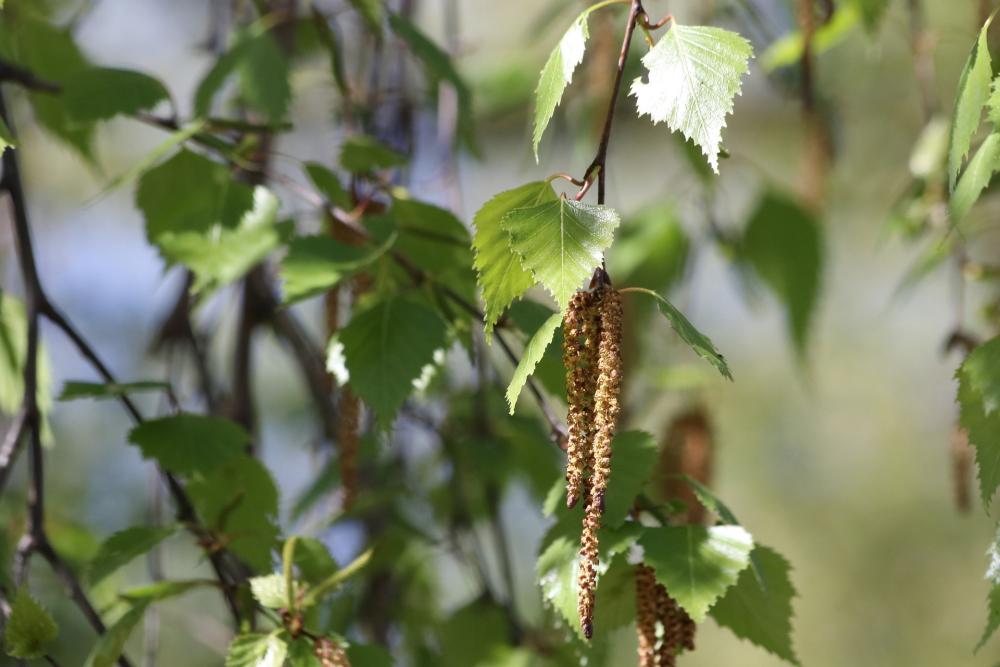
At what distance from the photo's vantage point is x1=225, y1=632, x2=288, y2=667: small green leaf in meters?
0.76

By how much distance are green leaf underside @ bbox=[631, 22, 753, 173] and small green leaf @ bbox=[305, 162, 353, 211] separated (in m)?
0.44

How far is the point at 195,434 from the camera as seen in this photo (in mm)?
1004

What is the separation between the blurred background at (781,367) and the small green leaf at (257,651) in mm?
1684

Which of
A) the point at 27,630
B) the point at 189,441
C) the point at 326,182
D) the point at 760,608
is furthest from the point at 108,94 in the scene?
the point at 760,608

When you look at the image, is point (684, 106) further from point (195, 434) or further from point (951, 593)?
point (951, 593)

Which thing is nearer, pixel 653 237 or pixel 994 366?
pixel 994 366

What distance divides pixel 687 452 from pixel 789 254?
0.30 metres

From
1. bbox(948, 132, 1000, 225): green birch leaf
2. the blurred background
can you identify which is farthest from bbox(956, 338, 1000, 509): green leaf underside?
the blurred background

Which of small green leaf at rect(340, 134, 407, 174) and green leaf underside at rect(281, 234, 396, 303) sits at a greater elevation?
small green leaf at rect(340, 134, 407, 174)

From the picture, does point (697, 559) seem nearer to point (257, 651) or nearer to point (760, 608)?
point (760, 608)

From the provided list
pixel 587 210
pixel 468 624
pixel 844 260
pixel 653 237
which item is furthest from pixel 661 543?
pixel 844 260

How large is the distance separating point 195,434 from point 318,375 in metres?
0.61

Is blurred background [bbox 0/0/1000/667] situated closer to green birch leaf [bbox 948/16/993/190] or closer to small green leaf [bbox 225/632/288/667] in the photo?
small green leaf [bbox 225/632/288/667]

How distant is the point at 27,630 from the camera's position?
2.63ft
